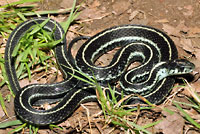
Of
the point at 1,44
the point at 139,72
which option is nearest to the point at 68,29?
the point at 1,44

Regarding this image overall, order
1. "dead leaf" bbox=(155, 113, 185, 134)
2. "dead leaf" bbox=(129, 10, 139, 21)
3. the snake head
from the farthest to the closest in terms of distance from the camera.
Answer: "dead leaf" bbox=(129, 10, 139, 21) < the snake head < "dead leaf" bbox=(155, 113, 185, 134)

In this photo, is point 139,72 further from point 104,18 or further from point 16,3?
point 16,3

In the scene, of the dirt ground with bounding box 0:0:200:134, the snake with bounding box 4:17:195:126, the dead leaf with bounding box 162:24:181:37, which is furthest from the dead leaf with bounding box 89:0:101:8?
the dead leaf with bounding box 162:24:181:37

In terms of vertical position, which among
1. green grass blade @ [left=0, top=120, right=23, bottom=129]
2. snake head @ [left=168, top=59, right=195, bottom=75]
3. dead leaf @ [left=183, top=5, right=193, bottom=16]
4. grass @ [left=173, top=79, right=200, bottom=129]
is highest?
dead leaf @ [left=183, top=5, right=193, bottom=16]

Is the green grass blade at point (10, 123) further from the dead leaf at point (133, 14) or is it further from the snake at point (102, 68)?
the dead leaf at point (133, 14)

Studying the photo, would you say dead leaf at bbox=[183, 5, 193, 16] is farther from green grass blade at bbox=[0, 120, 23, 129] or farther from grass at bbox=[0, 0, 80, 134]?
green grass blade at bbox=[0, 120, 23, 129]

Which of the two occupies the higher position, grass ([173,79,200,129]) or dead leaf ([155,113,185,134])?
grass ([173,79,200,129])

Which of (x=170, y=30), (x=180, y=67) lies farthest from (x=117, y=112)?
(x=170, y=30)

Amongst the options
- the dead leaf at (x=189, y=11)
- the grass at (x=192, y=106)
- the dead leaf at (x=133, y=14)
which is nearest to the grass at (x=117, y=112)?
the grass at (x=192, y=106)
